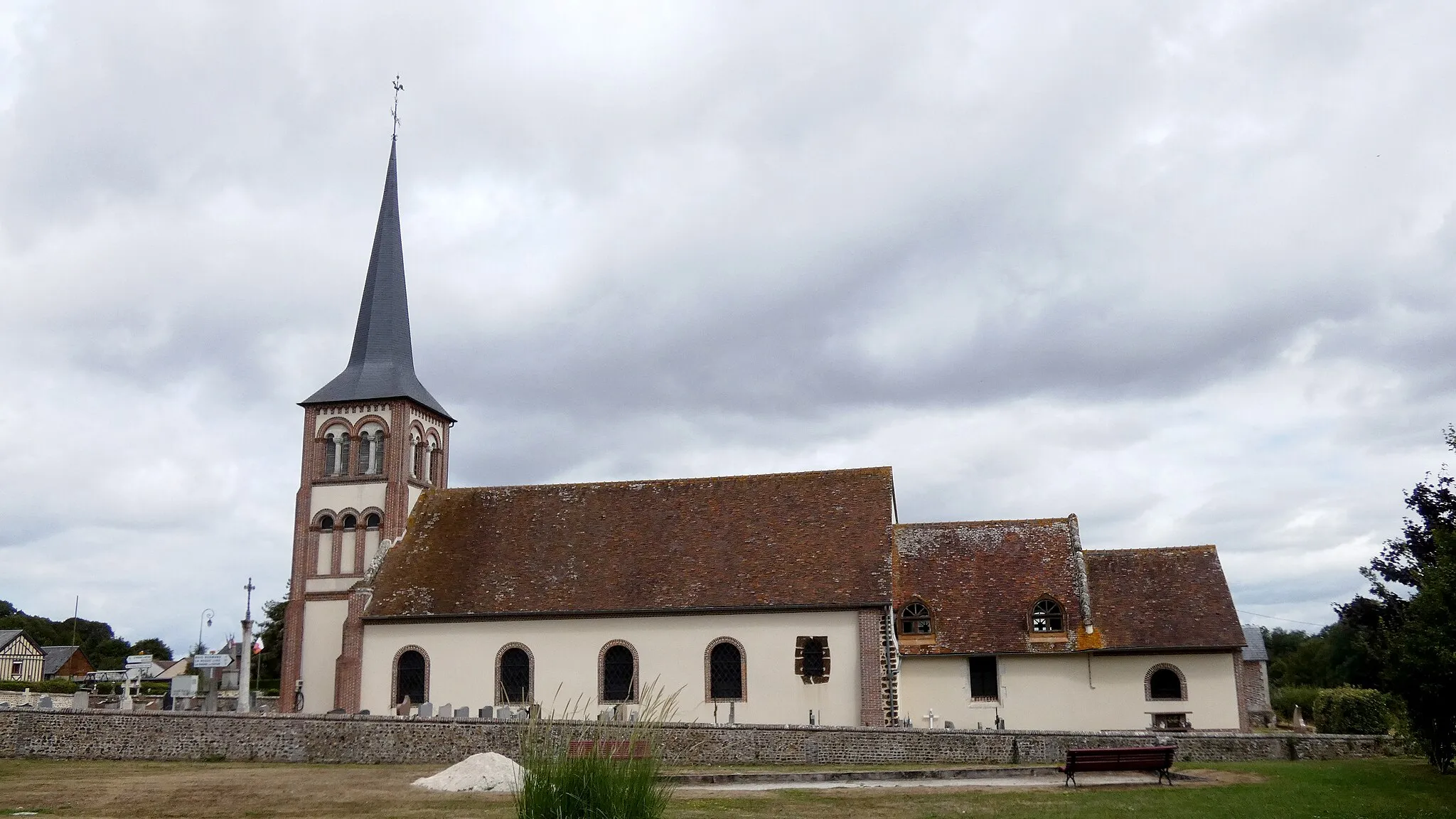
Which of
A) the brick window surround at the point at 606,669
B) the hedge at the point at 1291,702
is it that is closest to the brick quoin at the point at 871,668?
the brick window surround at the point at 606,669

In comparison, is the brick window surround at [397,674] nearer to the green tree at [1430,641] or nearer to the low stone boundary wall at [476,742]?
the low stone boundary wall at [476,742]

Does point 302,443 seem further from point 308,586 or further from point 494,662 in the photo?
point 494,662

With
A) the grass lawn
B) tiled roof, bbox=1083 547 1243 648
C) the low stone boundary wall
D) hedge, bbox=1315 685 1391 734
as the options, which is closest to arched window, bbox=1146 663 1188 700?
tiled roof, bbox=1083 547 1243 648

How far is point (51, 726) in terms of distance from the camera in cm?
2969

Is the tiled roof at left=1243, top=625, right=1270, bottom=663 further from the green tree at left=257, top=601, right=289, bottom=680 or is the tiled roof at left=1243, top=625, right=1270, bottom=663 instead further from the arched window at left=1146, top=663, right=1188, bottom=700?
the green tree at left=257, top=601, right=289, bottom=680

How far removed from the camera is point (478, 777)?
879 inches

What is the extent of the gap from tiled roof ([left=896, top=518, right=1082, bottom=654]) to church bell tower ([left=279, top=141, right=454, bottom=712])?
59.4 feet

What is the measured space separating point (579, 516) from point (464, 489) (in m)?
5.27

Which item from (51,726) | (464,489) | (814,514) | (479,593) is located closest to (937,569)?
(814,514)

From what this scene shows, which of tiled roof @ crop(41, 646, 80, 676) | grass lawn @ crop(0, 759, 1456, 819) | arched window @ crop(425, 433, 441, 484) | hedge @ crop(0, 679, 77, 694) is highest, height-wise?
arched window @ crop(425, 433, 441, 484)

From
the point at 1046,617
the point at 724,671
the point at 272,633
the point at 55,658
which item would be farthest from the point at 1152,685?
the point at 55,658

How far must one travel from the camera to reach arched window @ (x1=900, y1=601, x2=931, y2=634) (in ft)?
116

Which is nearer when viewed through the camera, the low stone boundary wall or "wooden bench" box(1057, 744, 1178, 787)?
"wooden bench" box(1057, 744, 1178, 787)

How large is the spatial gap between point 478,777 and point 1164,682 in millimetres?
21287
